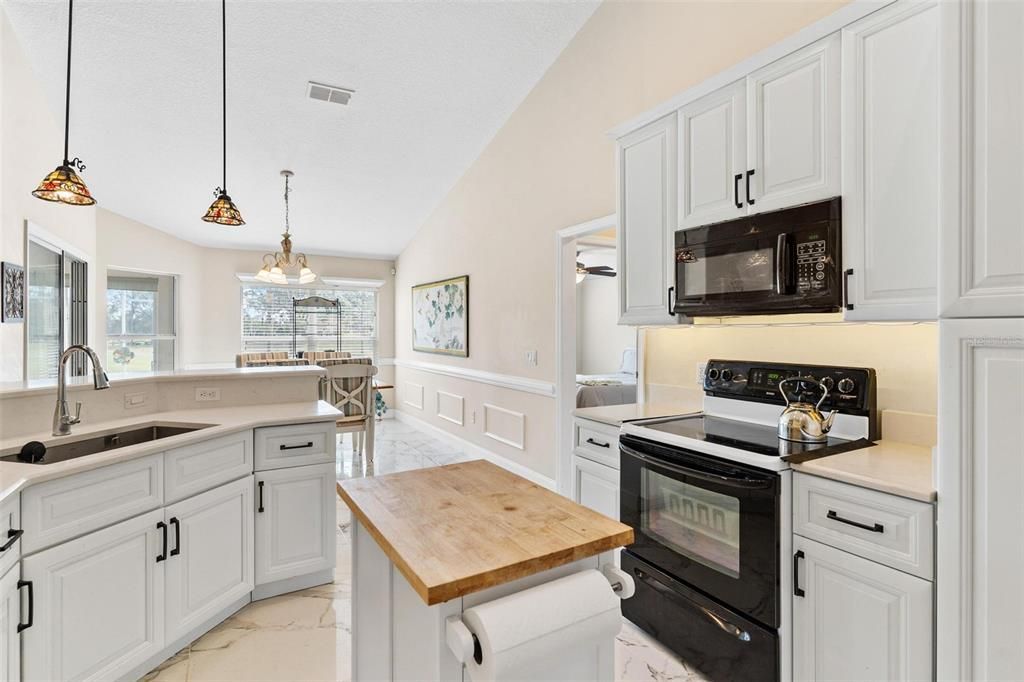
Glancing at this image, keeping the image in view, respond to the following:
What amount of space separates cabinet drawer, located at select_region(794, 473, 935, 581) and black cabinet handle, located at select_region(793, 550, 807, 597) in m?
0.07

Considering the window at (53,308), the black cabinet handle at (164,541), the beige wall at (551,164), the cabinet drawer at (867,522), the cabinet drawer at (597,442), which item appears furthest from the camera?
the window at (53,308)

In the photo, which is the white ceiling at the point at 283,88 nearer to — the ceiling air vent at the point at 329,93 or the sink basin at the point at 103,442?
the ceiling air vent at the point at 329,93

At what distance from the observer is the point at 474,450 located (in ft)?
16.7

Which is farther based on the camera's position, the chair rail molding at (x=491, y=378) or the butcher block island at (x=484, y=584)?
the chair rail molding at (x=491, y=378)

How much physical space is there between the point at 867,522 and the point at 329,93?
13.5 feet

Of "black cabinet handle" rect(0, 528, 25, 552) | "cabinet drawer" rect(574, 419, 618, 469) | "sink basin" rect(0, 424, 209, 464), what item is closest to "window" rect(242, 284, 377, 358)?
"sink basin" rect(0, 424, 209, 464)

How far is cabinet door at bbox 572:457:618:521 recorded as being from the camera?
2.38 metres

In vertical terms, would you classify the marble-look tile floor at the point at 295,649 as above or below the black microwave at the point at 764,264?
below

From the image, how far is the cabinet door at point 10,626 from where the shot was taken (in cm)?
143

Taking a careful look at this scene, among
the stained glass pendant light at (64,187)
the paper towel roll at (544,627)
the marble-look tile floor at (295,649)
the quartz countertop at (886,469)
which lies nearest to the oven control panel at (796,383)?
Result: the quartz countertop at (886,469)

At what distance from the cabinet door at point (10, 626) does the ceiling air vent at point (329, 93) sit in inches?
132

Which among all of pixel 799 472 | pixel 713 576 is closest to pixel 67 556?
pixel 713 576

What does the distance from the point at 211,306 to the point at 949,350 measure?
7322mm

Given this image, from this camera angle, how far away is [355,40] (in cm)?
330
